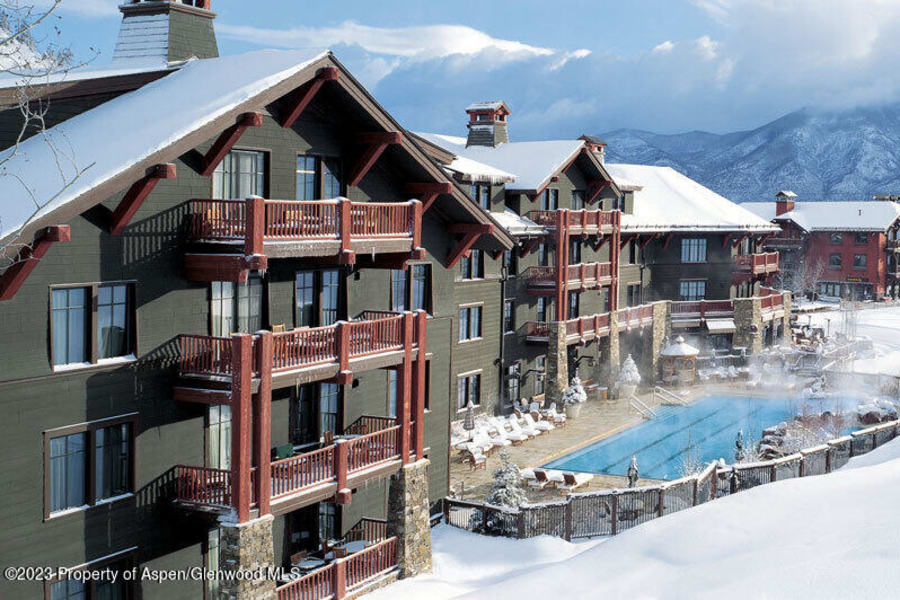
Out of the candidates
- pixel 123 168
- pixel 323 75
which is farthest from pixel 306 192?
pixel 123 168

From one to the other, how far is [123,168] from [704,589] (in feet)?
40.9

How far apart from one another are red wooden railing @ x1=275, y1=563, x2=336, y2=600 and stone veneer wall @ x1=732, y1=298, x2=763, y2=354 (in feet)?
141

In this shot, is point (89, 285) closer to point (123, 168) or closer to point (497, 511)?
point (123, 168)

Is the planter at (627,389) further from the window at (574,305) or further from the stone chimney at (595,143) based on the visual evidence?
the stone chimney at (595,143)

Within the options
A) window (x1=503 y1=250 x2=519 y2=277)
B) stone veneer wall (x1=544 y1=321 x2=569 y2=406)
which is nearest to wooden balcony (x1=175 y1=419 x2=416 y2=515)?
window (x1=503 y1=250 x2=519 y2=277)

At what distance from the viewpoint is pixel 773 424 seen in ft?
148

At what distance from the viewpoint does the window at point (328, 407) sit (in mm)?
24875

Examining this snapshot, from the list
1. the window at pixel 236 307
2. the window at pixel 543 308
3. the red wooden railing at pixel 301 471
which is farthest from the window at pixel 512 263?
the red wooden railing at pixel 301 471

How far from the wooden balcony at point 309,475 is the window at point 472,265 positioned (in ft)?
56.4

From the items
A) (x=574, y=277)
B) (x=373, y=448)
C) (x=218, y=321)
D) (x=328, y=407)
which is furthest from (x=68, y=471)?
(x=574, y=277)

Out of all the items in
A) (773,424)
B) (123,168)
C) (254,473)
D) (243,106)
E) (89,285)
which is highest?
(243,106)

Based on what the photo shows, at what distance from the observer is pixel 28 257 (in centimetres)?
1647

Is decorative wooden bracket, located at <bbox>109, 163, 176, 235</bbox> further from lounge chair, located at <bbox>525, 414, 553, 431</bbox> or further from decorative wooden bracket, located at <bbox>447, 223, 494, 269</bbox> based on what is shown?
lounge chair, located at <bbox>525, 414, 553, 431</bbox>

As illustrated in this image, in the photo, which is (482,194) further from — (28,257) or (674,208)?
(28,257)
